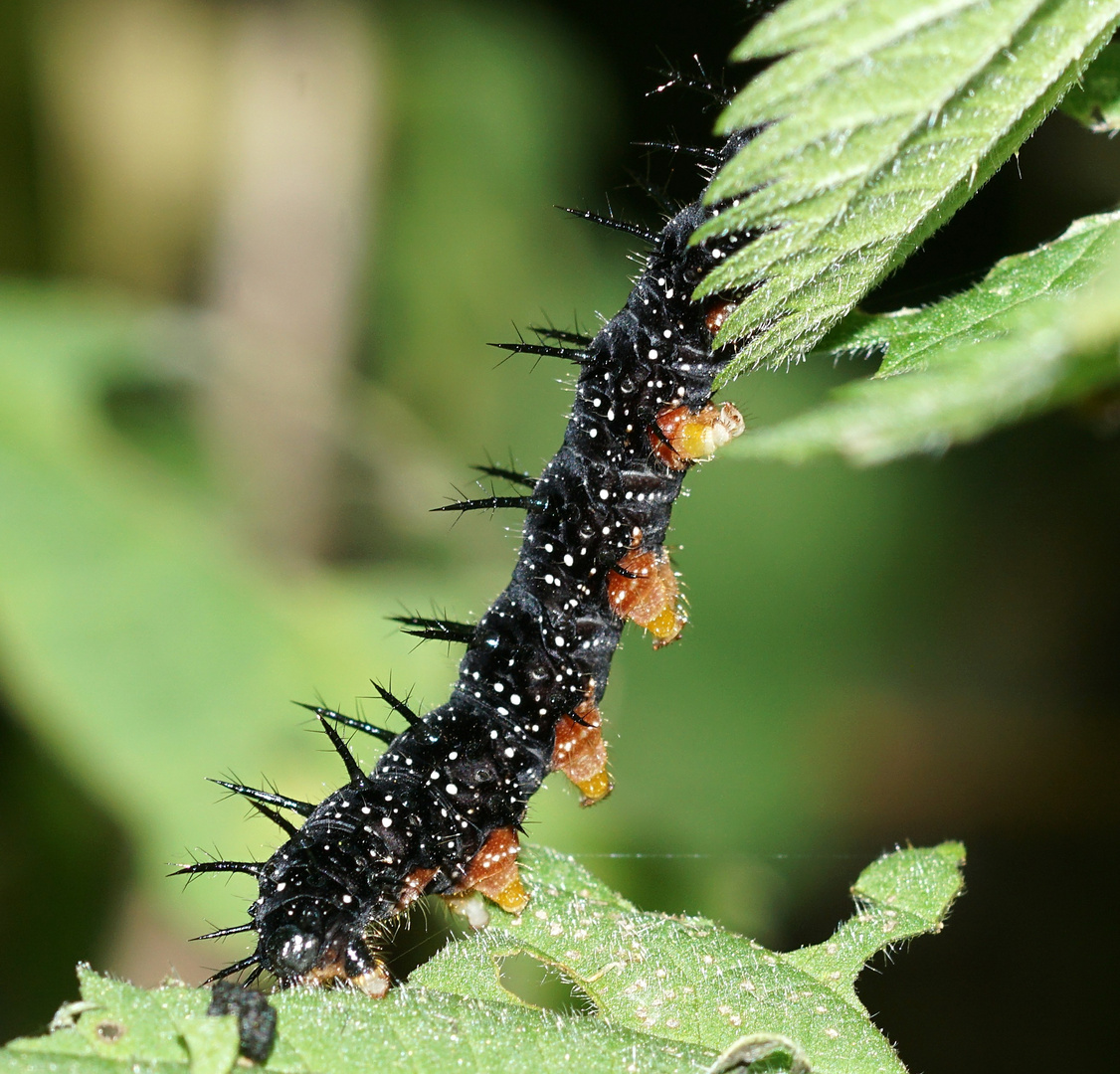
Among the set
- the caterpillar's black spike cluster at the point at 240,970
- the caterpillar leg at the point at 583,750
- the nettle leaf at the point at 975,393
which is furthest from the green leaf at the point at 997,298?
→ the caterpillar's black spike cluster at the point at 240,970

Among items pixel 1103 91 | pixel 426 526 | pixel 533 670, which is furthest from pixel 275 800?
pixel 426 526

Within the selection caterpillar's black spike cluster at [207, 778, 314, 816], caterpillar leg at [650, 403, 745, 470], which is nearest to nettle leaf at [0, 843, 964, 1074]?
caterpillar's black spike cluster at [207, 778, 314, 816]

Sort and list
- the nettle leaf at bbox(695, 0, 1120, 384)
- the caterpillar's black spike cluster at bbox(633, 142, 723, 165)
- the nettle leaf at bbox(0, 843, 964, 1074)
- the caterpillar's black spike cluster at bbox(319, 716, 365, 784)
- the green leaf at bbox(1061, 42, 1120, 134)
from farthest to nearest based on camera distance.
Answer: the caterpillar's black spike cluster at bbox(319, 716, 365, 784) → the caterpillar's black spike cluster at bbox(633, 142, 723, 165) → the green leaf at bbox(1061, 42, 1120, 134) → the nettle leaf at bbox(0, 843, 964, 1074) → the nettle leaf at bbox(695, 0, 1120, 384)

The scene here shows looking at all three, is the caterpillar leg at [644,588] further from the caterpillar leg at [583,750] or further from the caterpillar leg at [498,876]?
the caterpillar leg at [498,876]

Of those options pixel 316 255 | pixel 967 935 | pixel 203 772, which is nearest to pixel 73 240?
pixel 316 255

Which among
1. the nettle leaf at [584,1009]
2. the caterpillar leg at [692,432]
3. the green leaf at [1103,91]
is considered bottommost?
the nettle leaf at [584,1009]

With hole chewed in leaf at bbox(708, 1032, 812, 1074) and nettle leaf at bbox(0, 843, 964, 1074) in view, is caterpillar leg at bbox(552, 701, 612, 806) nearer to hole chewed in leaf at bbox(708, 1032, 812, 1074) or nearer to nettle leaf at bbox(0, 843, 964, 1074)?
nettle leaf at bbox(0, 843, 964, 1074)

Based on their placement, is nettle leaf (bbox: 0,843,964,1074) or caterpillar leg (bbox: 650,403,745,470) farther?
caterpillar leg (bbox: 650,403,745,470)

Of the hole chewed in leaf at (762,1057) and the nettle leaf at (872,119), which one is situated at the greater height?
the nettle leaf at (872,119)
